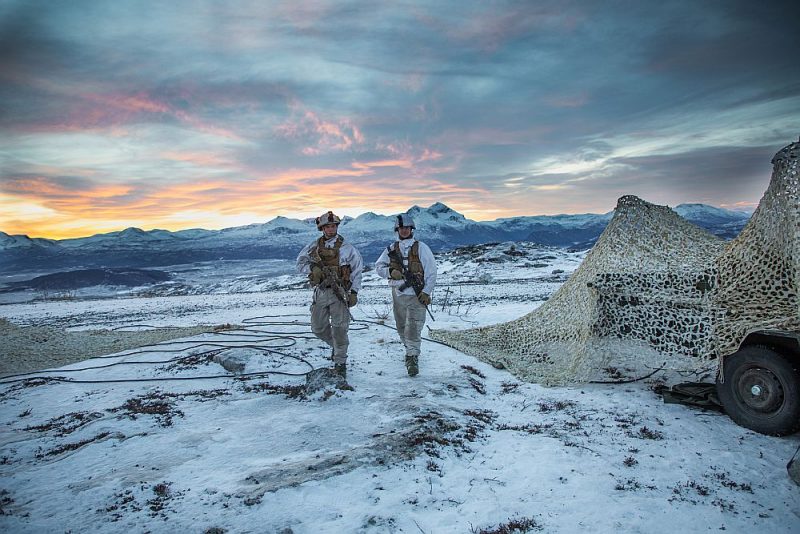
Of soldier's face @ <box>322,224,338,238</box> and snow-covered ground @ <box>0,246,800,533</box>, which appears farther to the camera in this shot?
→ soldier's face @ <box>322,224,338,238</box>

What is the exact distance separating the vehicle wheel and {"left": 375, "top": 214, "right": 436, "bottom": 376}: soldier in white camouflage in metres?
4.31

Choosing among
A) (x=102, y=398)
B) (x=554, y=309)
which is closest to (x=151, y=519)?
(x=102, y=398)

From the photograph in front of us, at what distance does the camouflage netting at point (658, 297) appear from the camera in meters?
5.16

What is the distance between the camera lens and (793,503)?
142 inches

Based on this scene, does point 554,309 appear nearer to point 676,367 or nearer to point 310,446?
point 676,367

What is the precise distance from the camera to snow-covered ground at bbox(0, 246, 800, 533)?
3465mm

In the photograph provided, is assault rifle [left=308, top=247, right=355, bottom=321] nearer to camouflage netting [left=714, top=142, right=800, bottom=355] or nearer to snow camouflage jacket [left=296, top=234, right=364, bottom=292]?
snow camouflage jacket [left=296, top=234, right=364, bottom=292]

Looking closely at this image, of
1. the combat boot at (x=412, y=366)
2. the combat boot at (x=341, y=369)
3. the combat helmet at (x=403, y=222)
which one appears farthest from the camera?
the combat helmet at (x=403, y=222)

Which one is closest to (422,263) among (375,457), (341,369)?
(341,369)

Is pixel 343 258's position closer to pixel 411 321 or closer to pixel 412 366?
pixel 411 321

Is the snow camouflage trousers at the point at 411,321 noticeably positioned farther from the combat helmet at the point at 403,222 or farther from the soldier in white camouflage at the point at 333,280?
the combat helmet at the point at 403,222

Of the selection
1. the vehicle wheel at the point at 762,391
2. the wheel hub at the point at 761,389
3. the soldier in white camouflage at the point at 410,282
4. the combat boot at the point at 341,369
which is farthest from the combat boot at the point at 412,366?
the wheel hub at the point at 761,389

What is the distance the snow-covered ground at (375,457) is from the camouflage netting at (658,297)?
70 cm

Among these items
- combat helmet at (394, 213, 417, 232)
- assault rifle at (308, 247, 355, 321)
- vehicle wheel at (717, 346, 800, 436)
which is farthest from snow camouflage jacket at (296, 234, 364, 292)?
vehicle wheel at (717, 346, 800, 436)
